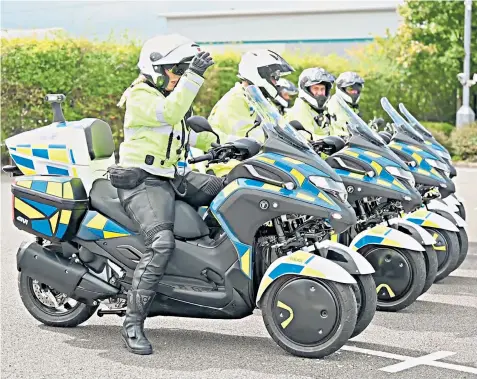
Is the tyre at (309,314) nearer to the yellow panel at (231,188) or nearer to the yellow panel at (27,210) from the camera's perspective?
the yellow panel at (231,188)

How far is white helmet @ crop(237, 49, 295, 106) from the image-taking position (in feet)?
26.1

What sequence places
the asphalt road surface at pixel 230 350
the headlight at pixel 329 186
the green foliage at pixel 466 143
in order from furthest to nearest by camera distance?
the green foliage at pixel 466 143 < the headlight at pixel 329 186 < the asphalt road surface at pixel 230 350

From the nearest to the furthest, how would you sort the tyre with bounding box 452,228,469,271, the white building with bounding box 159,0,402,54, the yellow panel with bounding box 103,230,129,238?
the yellow panel with bounding box 103,230,129,238, the tyre with bounding box 452,228,469,271, the white building with bounding box 159,0,402,54

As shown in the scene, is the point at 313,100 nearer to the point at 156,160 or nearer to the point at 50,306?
the point at 156,160

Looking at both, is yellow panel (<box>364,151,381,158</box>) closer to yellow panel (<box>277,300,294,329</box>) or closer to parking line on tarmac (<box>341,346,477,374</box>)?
parking line on tarmac (<box>341,346,477,374</box>)

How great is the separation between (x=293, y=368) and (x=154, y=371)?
0.78 meters

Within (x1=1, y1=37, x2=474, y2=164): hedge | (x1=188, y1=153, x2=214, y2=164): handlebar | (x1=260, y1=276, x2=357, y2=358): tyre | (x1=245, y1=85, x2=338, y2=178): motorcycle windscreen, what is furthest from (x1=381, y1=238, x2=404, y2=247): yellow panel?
(x1=1, y1=37, x2=474, y2=164): hedge

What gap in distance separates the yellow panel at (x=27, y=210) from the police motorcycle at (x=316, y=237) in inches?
59.2

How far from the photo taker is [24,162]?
6.81 m

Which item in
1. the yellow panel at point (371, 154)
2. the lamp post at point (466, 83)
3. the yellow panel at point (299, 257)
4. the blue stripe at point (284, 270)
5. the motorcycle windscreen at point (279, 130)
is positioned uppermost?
the motorcycle windscreen at point (279, 130)

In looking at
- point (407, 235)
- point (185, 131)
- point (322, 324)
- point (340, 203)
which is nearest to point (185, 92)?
point (185, 131)

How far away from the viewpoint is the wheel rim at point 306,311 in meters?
5.99

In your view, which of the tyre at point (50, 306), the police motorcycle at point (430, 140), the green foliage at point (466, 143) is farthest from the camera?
the green foliage at point (466, 143)

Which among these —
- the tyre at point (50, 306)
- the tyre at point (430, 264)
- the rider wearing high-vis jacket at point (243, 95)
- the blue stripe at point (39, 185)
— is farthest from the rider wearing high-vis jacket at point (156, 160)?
the tyre at point (430, 264)
